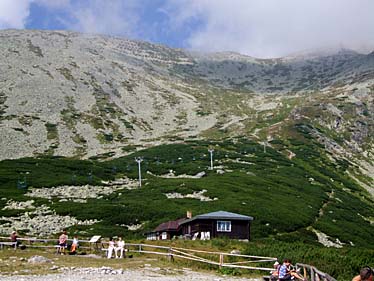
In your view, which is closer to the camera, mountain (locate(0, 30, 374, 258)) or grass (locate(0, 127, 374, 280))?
grass (locate(0, 127, 374, 280))

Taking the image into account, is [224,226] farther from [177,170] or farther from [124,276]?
[177,170]

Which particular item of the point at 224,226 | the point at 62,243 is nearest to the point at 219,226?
the point at 224,226

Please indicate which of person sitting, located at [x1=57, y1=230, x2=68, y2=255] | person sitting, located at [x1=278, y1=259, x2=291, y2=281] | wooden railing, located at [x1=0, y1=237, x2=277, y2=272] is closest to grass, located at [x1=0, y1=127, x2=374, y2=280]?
wooden railing, located at [x1=0, y1=237, x2=277, y2=272]

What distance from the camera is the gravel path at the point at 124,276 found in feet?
75.8

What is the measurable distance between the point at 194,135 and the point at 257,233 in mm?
117150

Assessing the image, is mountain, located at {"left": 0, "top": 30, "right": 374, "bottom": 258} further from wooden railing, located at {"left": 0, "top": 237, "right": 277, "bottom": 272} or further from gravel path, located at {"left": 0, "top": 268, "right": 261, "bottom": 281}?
gravel path, located at {"left": 0, "top": 268, "right": 261, "bottom": 281}

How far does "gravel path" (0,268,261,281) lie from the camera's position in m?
23.1

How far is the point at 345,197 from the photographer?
358 feet

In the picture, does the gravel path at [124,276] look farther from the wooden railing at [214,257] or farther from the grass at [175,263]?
the wooden railing at [214,257]

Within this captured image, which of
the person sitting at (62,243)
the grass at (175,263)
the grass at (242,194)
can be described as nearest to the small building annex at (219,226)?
the grass at (242,194)

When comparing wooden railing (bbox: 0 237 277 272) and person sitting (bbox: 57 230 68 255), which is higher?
person sitting (bbox: 57 230 68 255)

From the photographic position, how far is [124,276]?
25000 millimetres

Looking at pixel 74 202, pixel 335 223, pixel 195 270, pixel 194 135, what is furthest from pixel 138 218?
pixel 194 135

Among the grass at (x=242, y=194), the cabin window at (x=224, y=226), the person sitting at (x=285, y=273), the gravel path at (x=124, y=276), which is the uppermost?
the grass at (x=242, y=194)
